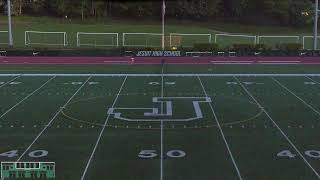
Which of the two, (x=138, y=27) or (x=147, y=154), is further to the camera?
(x=138, y=27)

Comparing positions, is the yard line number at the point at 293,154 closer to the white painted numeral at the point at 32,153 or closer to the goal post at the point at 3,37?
the white painted numeral at the point at 32,153

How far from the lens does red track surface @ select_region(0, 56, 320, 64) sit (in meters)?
29.8

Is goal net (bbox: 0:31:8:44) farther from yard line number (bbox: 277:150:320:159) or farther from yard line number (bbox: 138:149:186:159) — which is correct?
yard line number (bbox: 277:150:320:159)

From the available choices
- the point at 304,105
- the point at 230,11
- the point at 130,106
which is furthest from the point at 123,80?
the point at 230,11

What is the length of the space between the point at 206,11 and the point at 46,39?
25847 millimetres

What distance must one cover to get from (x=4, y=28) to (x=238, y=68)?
107ft

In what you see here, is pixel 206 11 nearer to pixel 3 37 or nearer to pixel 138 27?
pixel 138 27

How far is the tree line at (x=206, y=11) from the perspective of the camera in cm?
6269

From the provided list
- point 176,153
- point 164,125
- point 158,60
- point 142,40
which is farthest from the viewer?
point 142,40

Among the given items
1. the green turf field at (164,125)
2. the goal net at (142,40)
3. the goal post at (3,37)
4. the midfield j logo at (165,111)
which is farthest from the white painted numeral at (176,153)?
the goal post at (3,37)

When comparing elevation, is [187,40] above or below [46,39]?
below

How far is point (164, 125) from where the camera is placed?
1392cm

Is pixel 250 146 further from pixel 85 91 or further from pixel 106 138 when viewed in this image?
pixel 85 91

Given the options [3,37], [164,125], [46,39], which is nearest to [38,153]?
[164,125]
